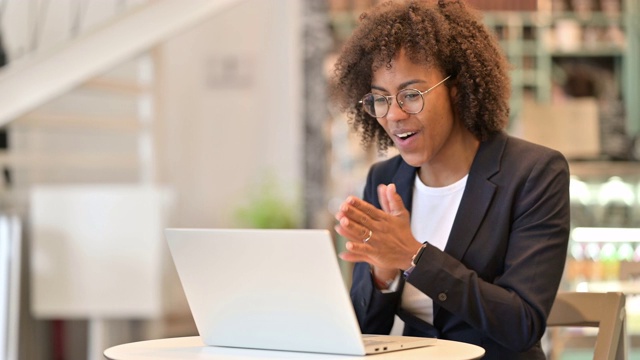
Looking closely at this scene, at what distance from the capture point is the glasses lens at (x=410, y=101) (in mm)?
2010

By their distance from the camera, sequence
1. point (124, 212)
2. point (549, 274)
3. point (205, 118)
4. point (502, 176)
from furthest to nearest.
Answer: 1. point (205, 118)
2. point (124, 212)
3. point (502, 176)
4. point (549, 274)

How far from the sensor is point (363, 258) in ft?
6.02

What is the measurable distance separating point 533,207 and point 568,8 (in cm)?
A: 640

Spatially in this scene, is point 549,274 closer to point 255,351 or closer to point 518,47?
point 255,351

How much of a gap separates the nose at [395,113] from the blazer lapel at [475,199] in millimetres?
229

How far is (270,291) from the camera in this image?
169cm

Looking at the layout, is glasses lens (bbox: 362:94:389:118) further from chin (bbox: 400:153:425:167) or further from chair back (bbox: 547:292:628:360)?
chair back (bbox: 547:292:628:360)

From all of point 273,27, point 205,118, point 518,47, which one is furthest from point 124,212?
point 518,47

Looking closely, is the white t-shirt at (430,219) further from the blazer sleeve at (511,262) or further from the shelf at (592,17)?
the shelf at (592,17)

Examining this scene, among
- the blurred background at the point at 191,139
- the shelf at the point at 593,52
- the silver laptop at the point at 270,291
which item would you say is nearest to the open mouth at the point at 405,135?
the silver laptop at the point at 270,291

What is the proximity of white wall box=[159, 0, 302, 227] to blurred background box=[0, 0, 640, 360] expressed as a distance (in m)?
0.01

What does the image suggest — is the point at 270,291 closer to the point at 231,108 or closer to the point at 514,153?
the point at 514,153

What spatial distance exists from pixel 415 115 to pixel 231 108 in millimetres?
6110

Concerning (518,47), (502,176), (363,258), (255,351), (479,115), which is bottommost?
(255,351)
